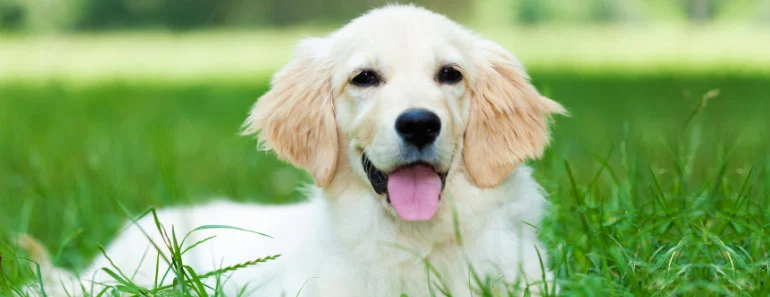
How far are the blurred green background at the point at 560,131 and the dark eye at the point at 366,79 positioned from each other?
611 mm

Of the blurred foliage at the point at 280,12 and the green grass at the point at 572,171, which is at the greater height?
the green grass at the point at 572,171

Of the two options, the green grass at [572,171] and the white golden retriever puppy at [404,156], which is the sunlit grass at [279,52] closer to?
the green grass at [572,171]

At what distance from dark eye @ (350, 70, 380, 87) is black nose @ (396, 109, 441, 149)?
32 cm

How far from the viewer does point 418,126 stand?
9.91 ft

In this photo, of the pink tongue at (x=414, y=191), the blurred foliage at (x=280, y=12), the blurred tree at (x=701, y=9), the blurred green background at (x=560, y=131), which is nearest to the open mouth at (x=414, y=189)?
the pink tongue at (x=414, y=191)

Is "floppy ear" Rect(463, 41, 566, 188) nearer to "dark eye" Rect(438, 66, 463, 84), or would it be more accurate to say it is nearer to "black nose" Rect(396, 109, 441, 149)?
"dark eye" Rect(438, 66, 463, 84)

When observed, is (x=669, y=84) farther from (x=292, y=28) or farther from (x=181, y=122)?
(x=292, y=28)

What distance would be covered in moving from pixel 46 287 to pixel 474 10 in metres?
25.8

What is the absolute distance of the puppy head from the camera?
122 inches

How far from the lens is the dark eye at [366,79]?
130 inches

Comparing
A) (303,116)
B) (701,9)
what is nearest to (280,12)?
(701,9)

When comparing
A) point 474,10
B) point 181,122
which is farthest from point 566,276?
point 474,10

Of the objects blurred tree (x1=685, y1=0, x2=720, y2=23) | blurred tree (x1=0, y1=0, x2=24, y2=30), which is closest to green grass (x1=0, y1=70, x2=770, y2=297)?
blurred tree (x1=685, y1=0, x2=720, y2=23)

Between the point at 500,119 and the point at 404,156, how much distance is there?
55 centimetres
